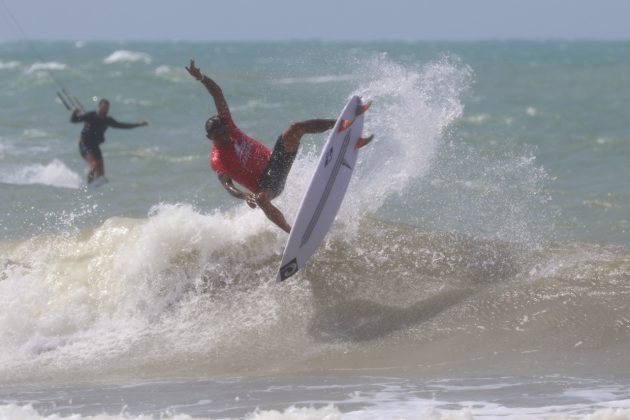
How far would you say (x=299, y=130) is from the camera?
7.50 m

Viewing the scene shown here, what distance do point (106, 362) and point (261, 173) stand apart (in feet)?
5.77

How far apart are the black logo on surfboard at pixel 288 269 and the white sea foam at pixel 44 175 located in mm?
7576

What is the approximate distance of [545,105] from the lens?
2481 cm

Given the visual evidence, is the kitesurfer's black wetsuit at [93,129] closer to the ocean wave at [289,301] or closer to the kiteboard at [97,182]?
the kiteboard at [97,182]

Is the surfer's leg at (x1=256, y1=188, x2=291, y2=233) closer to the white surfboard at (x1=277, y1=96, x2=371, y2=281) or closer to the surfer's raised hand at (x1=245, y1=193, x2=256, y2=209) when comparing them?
the surfer's raised hand at (x1=245, y1=193, x2=256, y2=209)

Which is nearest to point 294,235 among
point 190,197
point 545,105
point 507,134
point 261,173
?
point 261,173

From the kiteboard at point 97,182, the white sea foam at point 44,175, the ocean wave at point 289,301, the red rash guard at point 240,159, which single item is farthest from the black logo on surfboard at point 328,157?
the white sea foam at point 44,175

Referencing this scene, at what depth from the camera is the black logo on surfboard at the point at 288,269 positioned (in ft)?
23.9

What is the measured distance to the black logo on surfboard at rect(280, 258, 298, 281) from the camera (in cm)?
727

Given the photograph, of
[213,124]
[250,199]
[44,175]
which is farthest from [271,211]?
[44,175]

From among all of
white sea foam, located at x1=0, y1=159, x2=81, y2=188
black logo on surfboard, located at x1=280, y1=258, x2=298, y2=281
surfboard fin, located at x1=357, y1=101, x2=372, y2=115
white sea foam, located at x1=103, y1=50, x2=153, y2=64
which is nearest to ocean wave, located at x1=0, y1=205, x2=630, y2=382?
black logo on surfboard, located at x1=280, y1=258, x2=298, y2=281

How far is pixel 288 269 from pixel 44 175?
8645 millimetres

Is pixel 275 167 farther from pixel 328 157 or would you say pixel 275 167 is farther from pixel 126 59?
pixel 126 59

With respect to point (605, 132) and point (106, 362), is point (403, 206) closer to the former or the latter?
point (106, 362)
